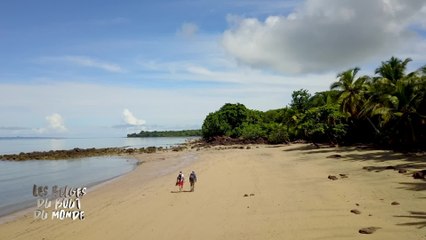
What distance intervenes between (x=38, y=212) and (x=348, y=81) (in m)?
36.5

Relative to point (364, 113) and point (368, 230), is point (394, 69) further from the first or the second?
point (368, 230)

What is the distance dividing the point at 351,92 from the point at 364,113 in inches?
285

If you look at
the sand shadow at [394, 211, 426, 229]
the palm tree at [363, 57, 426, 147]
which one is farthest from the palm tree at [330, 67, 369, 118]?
the sand shadow at [394, 211, 426, 229]

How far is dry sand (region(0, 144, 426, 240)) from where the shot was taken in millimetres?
12406

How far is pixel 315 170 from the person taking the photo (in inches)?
1005

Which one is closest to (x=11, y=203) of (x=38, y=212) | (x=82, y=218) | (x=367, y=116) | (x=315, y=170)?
(x=38, y=212)

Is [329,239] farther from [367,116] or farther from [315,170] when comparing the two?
[367,116]

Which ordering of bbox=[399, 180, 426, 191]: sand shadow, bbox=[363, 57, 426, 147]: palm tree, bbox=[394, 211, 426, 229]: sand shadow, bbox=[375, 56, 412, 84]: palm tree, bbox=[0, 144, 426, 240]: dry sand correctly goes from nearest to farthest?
1. bbox=[394, 211, 426, 229]: sand shadow
2. bbox=[0, 144, 426, 240]: dry sand
3. bbox=[399, 180, 426, 191]: sand shadow
4. bbox=[363, 57, 426, 147]: palm tree
5. bbox=[375, 56, 412, 84]: palm tree

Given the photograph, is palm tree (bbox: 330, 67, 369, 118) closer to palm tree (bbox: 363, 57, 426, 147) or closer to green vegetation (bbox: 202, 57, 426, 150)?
green vegetation (bbox: 202, 57, 426, 150)

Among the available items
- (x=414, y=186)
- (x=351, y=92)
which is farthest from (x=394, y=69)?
(x=414, y=186)

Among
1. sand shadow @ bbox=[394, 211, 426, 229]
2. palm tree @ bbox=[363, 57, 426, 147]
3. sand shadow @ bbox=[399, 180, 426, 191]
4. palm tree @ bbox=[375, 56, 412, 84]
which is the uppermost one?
palm tree @ bbox=[375, 56, 412, 84]

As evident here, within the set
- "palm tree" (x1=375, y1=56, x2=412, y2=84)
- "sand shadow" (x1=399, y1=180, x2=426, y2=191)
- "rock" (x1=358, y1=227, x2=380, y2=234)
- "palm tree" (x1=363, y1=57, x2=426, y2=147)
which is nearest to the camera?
"rock" (x1=358, y1=227, x2=380, y2=234)

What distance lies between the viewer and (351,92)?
1752 inches

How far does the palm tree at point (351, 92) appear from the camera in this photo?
145 ft
